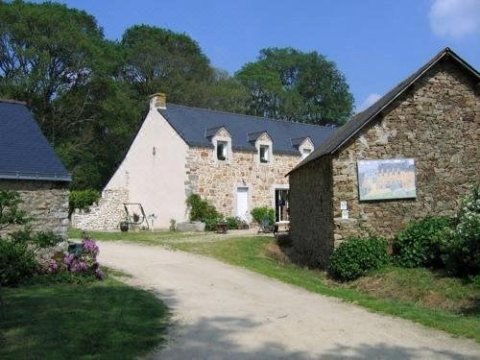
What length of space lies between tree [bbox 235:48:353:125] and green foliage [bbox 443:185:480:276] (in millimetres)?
45599

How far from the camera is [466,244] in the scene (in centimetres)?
1212

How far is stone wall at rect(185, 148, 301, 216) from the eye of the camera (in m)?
28.2

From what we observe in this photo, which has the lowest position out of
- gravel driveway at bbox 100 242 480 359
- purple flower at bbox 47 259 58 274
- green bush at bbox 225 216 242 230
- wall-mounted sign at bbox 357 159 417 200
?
gravel driveway at bbox 100 242 480 359

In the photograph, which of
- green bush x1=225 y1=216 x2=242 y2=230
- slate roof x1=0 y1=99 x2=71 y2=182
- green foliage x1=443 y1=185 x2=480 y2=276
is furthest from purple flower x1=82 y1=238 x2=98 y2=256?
green bush x1=225 y1=216 x2=242 y2=230

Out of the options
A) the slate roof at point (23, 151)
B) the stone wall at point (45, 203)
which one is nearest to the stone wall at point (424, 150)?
the stone wall at point (45, 203)

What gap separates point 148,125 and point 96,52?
10596 millimetres

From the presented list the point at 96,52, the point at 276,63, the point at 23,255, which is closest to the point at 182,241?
the point at 23,255

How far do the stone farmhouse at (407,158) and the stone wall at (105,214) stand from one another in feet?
57.7

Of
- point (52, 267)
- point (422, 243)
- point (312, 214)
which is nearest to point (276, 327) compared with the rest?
point (52, 267)

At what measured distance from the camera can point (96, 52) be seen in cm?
3806

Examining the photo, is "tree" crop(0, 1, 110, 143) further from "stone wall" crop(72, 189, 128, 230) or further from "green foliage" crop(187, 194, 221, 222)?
"green foliage" crop(187, 194, 221, 222)

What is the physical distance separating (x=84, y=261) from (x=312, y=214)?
735 centimetres

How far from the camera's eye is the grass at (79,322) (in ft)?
21.4

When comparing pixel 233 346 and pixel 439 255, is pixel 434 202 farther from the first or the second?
pixel 233 346
